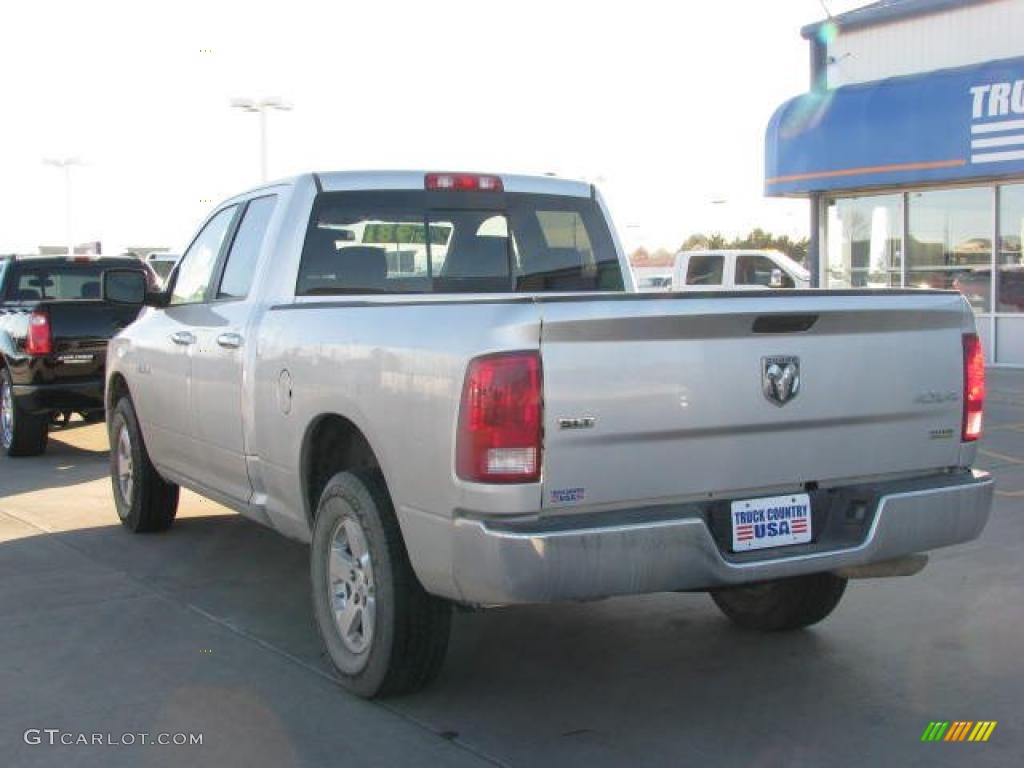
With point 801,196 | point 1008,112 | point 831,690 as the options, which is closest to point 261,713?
point 831,690

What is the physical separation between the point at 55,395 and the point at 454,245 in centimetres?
621

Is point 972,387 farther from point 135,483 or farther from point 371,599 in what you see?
point 135,483

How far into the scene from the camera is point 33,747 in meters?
4.27

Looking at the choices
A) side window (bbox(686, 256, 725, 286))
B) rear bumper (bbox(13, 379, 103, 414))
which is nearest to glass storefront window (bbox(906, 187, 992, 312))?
side window (bbox(686, 256, 725, 286))

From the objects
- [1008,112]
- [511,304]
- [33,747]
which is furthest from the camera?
[1008,112]

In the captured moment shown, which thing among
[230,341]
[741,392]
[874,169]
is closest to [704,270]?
[874,169]

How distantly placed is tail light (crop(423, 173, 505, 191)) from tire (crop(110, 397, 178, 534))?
260 cm

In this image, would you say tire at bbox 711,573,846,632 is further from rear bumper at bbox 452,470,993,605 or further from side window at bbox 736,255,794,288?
side window at bbox 736,255,794,288

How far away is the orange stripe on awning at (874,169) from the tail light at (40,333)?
1290 centimetres

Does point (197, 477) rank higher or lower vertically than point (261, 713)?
higher

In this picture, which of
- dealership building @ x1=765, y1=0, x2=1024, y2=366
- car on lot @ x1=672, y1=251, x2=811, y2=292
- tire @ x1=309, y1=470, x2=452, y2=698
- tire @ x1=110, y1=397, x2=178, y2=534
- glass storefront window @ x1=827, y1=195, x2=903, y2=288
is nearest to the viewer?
tire @ x1=309, y1=470, x2=452, y2=698

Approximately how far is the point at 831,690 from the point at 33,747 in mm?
2987

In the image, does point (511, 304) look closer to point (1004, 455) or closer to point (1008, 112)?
point (1004, 455)

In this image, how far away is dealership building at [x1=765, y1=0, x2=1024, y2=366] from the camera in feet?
57.8
